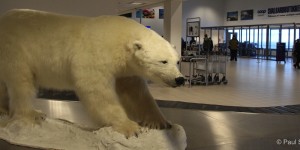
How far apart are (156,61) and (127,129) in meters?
0.51

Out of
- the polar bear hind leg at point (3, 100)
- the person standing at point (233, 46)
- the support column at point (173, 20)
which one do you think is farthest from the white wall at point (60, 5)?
the person standing at point (233, 46)

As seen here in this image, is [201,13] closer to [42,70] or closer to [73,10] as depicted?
[73,10]

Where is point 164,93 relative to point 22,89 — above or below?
below

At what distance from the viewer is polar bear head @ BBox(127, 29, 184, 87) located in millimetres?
2070

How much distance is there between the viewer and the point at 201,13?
2702cm

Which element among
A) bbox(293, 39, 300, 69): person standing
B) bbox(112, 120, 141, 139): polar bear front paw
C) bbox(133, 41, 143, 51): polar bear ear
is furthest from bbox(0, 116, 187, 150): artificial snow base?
bbox(293, 39, 300, 69): person standing

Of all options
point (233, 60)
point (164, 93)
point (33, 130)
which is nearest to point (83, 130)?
point (33, 130)

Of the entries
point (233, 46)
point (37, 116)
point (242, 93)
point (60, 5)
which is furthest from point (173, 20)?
point (37, 116)

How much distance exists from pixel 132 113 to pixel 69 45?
2.22 ft

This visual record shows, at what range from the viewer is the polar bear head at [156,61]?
6.79 ft

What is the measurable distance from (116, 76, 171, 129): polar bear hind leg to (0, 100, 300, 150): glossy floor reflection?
327 mm

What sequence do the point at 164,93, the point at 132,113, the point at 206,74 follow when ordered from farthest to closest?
the point at 206,74
the point at 164,93
the point at 132,113

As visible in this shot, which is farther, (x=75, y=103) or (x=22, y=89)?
(x=75, y=103)

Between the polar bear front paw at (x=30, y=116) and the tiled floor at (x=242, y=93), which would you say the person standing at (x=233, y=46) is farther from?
the polar bear front paw at (x=30, y=116)
